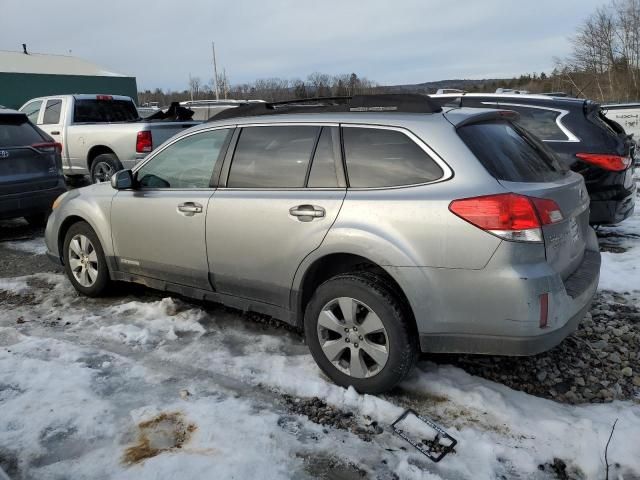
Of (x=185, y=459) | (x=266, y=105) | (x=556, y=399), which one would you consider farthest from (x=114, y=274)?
(x=556, y=399)

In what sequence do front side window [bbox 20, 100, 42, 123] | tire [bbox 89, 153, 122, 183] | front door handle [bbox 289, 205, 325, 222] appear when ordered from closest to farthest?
front door handle [bbox 289, 205, 325, 222] < tire [bbox 89, 153, 122, 183] < front side window [bbox 20, 100, 42, 123]

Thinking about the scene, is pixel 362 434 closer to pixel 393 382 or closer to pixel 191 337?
pixel 393 382

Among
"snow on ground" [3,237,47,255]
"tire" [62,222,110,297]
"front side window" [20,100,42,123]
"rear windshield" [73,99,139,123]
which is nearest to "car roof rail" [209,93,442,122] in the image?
"tire" [62,222,110,297]

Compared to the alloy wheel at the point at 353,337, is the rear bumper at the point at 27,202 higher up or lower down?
higher up

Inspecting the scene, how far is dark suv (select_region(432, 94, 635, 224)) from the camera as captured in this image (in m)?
5.75

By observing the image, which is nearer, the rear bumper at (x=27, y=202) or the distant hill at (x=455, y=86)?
the rear bumper at (x=27, y=202)

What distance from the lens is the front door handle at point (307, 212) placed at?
132 inches

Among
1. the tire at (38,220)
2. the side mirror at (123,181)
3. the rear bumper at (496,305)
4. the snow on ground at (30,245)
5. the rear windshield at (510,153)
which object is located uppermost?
the rear windshield at (510,153)

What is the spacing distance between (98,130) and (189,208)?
7001mm

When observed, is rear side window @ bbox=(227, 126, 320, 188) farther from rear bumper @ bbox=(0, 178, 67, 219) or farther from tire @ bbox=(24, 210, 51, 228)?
tire @ bbox=(24, 210, 51, 228)

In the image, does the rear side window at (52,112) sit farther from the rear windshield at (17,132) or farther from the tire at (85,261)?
the tire at (85,261)

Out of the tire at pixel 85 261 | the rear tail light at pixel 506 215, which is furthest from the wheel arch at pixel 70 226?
the rear tail light at pixel 506 215

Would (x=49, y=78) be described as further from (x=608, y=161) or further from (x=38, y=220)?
(x=608, y=161)

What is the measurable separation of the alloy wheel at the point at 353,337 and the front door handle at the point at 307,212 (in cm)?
53
